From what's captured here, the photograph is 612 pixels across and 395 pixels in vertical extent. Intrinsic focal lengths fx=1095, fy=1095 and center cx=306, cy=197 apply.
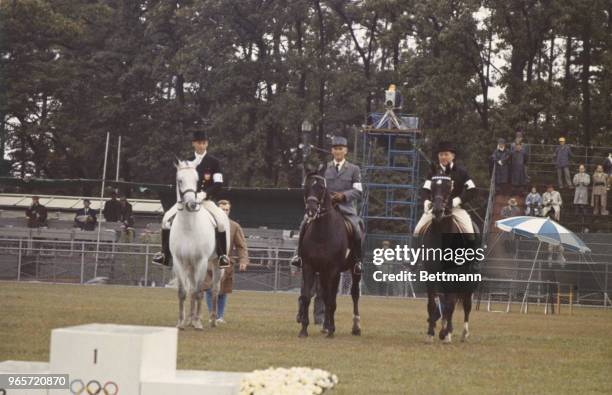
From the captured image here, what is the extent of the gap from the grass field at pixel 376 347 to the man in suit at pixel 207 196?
1.10m

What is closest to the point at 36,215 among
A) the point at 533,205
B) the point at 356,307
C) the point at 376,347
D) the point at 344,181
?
the point at 533,205

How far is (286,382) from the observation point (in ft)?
22.3

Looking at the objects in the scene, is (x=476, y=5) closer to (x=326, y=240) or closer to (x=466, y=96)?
(x=466, y=96)

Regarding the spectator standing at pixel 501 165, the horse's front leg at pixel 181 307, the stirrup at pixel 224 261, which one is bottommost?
the horse's front leg at pixel 181 307

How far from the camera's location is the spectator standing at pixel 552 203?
33.6 metres

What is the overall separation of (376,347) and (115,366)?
24.8 feet

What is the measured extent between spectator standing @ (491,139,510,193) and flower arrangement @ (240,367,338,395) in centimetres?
2914

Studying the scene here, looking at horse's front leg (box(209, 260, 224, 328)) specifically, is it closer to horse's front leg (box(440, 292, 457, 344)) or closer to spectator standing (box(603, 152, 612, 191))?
horse's front leg (box(440, 292, 457, 344))

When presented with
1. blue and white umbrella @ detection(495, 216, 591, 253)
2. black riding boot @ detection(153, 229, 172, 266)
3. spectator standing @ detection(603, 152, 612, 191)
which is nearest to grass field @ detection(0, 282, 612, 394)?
black riding boot @ detection(153, 229, 172, 266)

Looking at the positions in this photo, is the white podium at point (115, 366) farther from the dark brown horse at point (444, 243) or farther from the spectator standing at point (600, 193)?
the spectator standing at point (600, 193)

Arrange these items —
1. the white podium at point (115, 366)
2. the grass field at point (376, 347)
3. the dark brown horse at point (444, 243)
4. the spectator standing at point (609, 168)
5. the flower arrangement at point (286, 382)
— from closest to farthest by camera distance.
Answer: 1. the flower arrangement at point (286, 382)
2. the white podium at point (115, 366)
3. the grass field at point (376, 347)
4. the dark brown horse at point (444, 243)
5. the spectator standing at point (609, 168)

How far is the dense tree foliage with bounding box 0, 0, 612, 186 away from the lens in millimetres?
46250

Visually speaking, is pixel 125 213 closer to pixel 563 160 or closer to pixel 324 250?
pixel 563 160

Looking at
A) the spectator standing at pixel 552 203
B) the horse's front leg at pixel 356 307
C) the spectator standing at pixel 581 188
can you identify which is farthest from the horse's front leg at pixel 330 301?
the spectator standing at pixel 581 188
